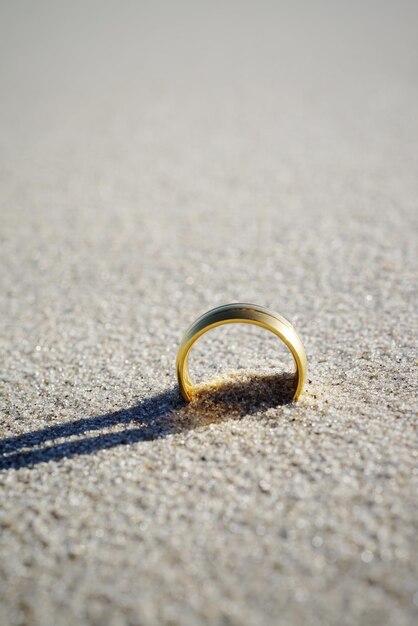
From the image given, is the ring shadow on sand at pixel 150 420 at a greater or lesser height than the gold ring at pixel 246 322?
lesser

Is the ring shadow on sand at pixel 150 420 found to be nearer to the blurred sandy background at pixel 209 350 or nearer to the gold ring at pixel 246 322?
the blurred sandy background at pixel 209 350

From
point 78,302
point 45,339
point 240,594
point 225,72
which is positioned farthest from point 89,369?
point 225,72

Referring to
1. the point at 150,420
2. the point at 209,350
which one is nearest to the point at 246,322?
the point at 150,420

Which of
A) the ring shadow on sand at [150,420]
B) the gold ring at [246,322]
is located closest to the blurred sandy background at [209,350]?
the ring shadow on sand at [150,420]

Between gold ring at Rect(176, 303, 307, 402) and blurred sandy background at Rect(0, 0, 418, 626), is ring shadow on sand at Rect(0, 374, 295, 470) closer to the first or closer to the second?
blurred sandy background at Rect(0, 0, 418, 626)

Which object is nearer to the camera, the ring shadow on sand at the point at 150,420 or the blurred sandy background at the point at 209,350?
the blurred sandy background at the point at 209,350

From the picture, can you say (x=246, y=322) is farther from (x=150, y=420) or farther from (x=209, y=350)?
(x=209, y=350)

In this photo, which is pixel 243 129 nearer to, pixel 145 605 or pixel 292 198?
pixel 292 198

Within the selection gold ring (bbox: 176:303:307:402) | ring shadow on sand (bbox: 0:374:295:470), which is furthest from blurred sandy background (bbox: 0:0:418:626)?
gold ring (bbox: 176:303:307:402)
